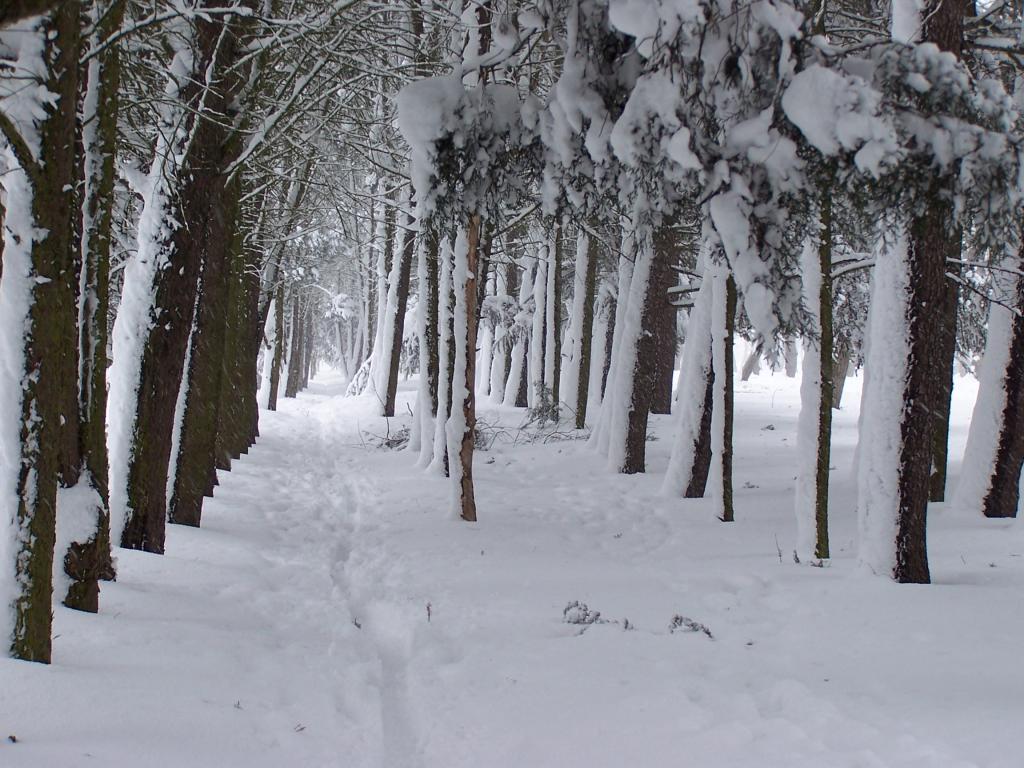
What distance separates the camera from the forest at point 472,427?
366 centimetres

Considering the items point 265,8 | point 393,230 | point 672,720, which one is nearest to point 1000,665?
point 672,720

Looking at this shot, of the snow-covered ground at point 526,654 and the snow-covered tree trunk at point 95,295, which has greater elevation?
the snow-covered tree trunk at point 95,295

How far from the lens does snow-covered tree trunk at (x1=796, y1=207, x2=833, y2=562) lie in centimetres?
714

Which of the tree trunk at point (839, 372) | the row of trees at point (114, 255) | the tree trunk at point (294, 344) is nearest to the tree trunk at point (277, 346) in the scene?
the tree trunk at point (294, 344)

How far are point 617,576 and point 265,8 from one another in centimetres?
676

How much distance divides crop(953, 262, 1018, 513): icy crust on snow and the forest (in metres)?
0.05

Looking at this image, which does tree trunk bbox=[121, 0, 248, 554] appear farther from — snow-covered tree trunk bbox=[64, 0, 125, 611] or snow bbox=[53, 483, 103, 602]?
snow bbox=[53, 483, 103, 602]

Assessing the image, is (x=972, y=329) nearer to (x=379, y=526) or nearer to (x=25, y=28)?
(x=379, y=526)

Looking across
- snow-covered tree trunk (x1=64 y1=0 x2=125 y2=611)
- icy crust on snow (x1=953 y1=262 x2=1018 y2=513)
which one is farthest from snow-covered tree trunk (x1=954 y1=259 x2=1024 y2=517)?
snow-covered tree trunk (x1=64 y1=0 x2=125 y2=611)

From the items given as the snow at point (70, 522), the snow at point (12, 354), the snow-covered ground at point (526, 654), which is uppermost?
the snow at point (12, 354)

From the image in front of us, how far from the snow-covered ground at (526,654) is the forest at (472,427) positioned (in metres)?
0.03

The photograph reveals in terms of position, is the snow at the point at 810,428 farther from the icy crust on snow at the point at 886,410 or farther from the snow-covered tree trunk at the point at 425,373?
the snow-covered tree trunk at the point at 425,373

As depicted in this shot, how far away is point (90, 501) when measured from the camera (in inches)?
181

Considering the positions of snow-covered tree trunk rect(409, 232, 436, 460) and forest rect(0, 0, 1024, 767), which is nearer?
forest rect(0, 0, 1024, 767)
